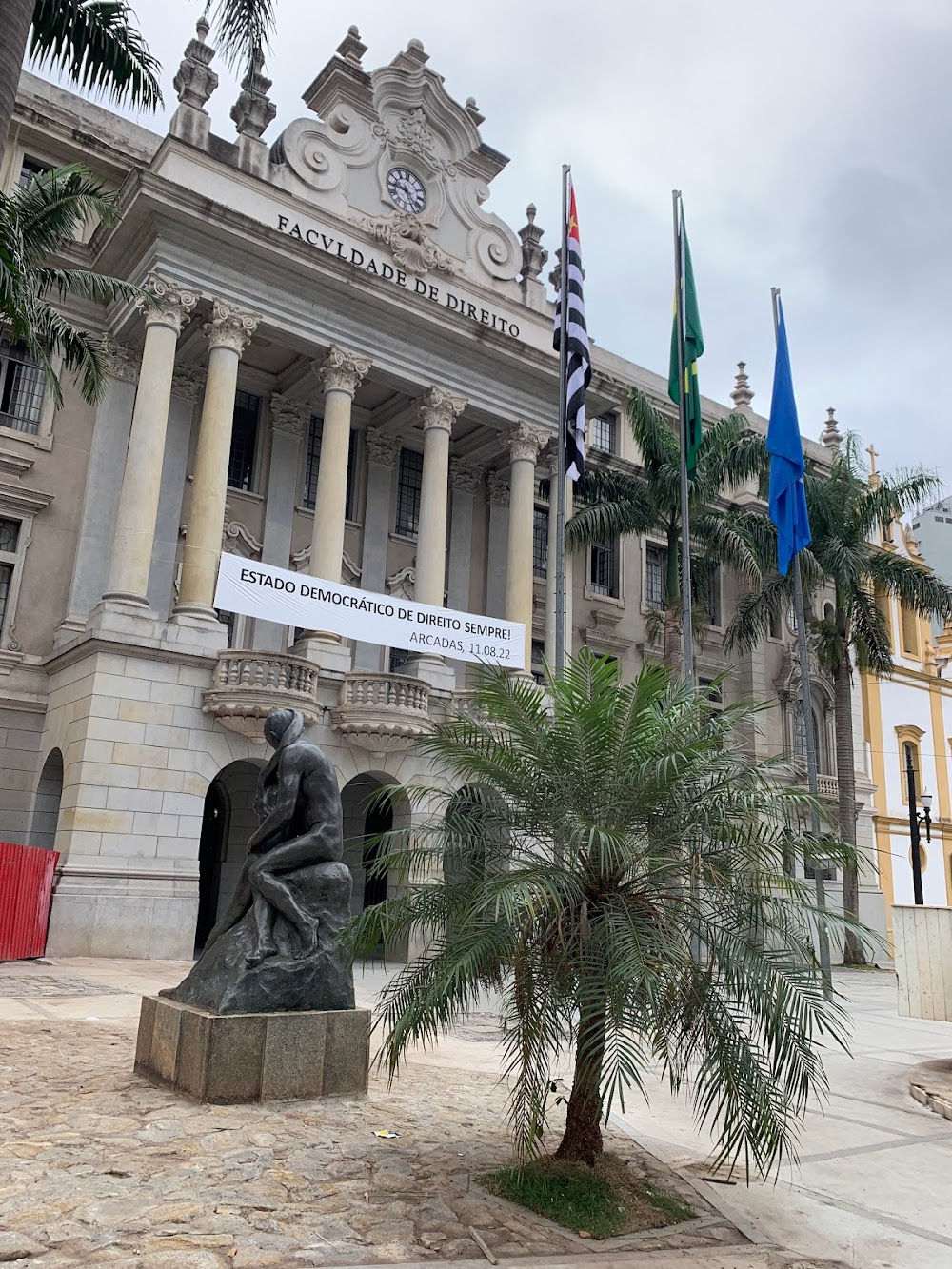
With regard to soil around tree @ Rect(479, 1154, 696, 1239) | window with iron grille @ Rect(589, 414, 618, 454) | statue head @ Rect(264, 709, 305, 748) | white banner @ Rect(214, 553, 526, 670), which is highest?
window with iron grille @ Rect(589, 414, 618, 454)

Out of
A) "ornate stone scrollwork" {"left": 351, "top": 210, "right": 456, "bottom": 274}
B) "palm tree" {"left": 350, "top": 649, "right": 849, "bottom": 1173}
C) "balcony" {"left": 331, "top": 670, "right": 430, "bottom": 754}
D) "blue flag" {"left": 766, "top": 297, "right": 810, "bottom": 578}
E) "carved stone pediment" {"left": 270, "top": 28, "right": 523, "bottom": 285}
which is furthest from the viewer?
"ornate stone scrollwork" {"left": 351, "top": 210, "right": 456, "bottom": 274}

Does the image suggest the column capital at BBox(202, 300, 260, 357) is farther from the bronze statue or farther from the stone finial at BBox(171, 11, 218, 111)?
the bronze statue

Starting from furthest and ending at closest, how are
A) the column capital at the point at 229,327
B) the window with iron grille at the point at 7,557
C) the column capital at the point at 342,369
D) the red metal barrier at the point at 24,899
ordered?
the column capital at the point at 342,369 → the column capital at the point at 229,327 → the window with iron grille at the point at 7,557 → the red metal barrier at the point at 24,899

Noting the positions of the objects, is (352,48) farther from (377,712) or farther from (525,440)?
(377,712)

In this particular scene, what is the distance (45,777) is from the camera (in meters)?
21.4

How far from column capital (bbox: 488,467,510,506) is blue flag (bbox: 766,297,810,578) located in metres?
10.3

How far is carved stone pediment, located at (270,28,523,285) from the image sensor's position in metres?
24.9

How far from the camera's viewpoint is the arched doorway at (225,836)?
23875 millimetres

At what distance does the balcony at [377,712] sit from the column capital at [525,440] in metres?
8.10

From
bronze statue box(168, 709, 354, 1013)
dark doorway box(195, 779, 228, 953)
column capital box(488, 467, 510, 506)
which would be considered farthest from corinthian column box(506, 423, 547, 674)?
bronze statue box(168, 709, 354, 1013)

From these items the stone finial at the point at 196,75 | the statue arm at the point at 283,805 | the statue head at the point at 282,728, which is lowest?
the statue arm at the point at 283,805

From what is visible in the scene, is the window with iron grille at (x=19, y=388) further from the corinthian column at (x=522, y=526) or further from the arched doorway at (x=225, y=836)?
the corinthian column at (x=522, y=526)

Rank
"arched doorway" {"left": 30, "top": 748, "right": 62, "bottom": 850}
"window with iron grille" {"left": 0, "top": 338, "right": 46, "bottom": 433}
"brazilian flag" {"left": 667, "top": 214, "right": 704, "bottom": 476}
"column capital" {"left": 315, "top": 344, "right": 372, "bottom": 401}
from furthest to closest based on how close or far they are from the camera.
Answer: "column capital" {"left": 315, "top": 344, "right": 372, "bottom": 401}, "window with iron grille" {"left": 0, "top": 338, "right": 46, "bottom": 433}, "arched doorway" {"left": 30, "top": 748, "right": 62, "bottom": 850}, "brazilian flag" {"left": 667, "top": 214, "right": 704, "bottom": 476}

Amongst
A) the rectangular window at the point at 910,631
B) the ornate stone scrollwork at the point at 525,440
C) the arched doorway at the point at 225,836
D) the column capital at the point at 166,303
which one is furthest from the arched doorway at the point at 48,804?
the rectangular window at the point at 910,631
